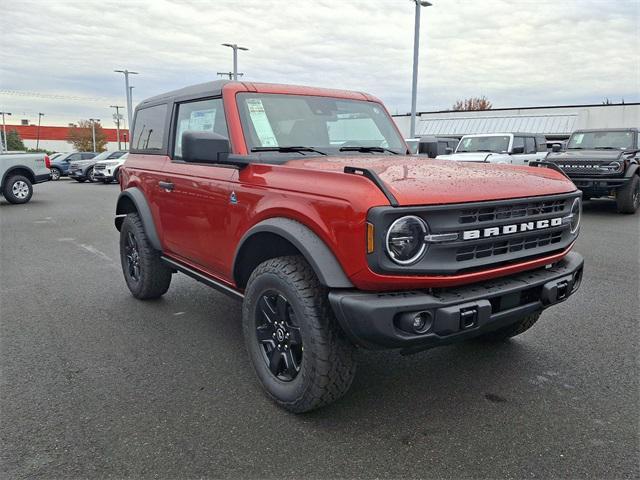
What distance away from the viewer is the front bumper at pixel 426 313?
237cm

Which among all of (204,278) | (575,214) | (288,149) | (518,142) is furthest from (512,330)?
(518,142)

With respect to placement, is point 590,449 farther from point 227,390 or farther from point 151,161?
point 151,161

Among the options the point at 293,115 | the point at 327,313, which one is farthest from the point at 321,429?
the point at 293,115

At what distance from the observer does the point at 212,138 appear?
309 cm

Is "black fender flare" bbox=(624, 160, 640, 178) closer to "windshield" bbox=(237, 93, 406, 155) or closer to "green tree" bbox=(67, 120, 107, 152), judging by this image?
A: "windshield" bbox=(237, 93, 406, 155)

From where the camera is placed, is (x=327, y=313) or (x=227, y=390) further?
(x=227, y=390)

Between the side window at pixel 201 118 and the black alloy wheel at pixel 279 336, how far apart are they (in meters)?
1.29

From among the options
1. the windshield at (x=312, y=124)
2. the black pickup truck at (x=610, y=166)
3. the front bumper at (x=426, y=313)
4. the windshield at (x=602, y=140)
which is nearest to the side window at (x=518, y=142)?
the windshield at (x=602, y=140)

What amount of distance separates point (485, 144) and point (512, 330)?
11.5 meters

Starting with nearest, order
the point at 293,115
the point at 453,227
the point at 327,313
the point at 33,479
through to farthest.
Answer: the point at 33,479, the point at 453,227, the point at 327,313, the point at 293,115

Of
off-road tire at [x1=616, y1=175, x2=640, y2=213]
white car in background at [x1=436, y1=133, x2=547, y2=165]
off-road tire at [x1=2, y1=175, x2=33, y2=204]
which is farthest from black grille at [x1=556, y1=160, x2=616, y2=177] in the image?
off-road tire at [x1=2, y1=175, x2=33, y2=204]

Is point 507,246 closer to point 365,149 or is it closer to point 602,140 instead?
point 365,149

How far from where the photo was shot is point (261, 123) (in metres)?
3.59

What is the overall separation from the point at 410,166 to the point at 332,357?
1.27 meters
